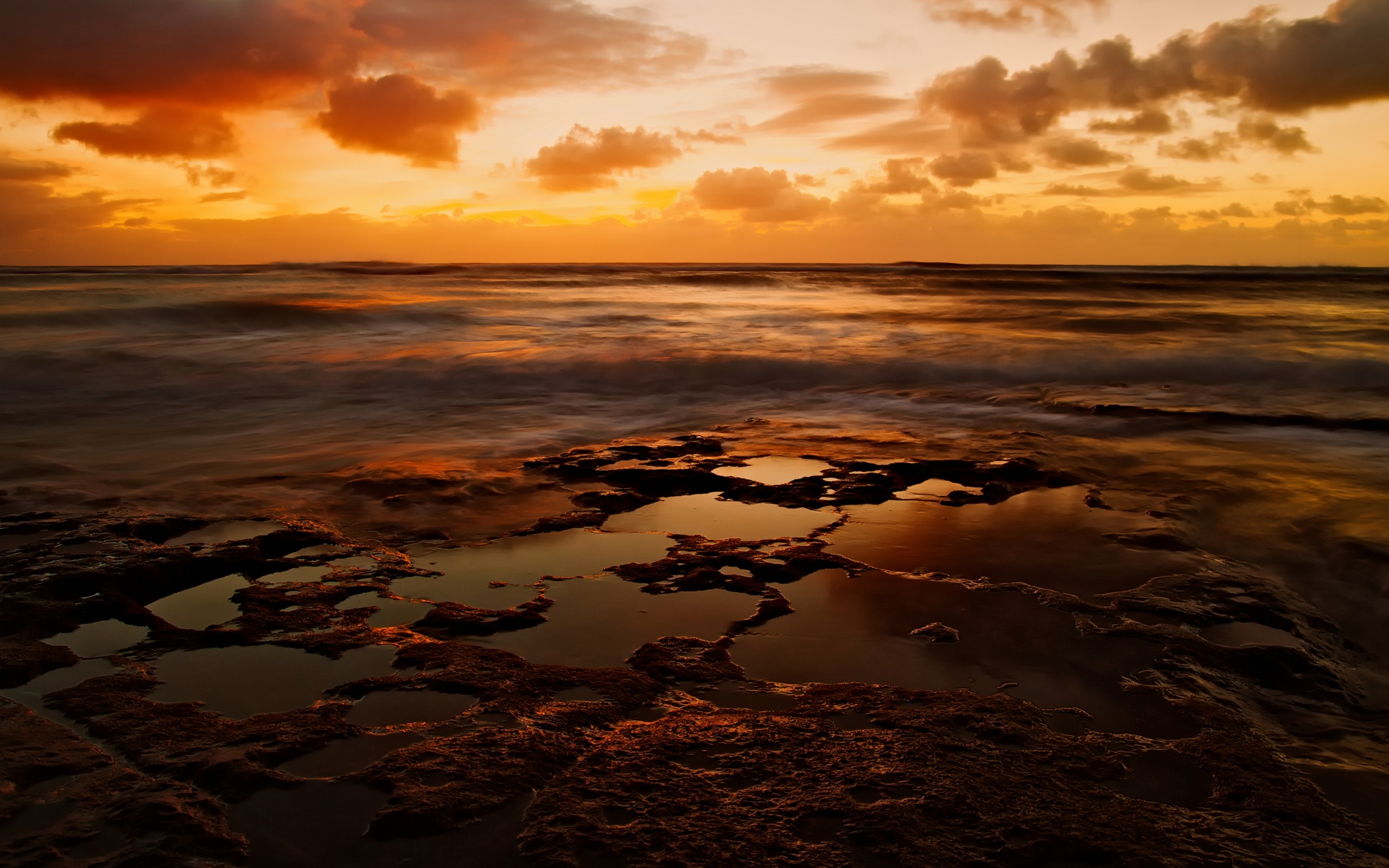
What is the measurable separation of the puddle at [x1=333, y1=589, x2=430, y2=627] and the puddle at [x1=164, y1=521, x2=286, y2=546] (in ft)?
3.37

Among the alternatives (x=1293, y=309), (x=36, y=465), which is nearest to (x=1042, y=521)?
(x=36, y=465)

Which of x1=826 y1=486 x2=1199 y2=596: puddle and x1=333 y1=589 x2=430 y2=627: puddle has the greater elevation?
x1=826 y1=486 x2=1199 y2=596: puddle

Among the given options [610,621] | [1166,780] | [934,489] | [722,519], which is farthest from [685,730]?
[934,489]

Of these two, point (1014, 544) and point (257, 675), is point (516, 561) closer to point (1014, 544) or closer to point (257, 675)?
point (257, 675)

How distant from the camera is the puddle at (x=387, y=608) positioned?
2.95 metres

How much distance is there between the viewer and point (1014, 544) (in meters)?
3.83

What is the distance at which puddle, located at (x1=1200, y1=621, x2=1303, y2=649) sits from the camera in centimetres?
278

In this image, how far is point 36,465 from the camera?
5234 mm

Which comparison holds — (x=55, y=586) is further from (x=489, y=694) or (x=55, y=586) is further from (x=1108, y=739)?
(x=1108, y=739)

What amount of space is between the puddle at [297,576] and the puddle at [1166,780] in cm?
298

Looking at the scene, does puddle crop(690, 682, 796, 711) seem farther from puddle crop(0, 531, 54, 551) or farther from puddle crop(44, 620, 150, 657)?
puddle crop(0, 531, 54, 551)

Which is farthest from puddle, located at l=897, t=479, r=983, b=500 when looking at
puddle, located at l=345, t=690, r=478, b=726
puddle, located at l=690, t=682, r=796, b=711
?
puddle, located at l=345, t=690, r=478, b=726

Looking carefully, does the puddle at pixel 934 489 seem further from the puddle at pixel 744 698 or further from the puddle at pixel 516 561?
the puddle at pixel 744 698

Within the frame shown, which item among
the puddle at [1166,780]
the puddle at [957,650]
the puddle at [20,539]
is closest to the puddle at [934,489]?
the puddle at [957,650]
